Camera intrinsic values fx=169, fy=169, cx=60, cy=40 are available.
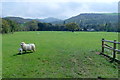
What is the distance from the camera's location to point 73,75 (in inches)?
289

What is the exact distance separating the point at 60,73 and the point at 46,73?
25.3 inches

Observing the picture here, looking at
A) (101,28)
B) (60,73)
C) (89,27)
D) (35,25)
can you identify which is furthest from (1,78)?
(89,27)

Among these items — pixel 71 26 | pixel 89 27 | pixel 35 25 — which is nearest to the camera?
pixel 71 26

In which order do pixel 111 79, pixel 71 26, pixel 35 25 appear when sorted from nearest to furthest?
pixel 111 79, pixel 71 26, pixel 35 25

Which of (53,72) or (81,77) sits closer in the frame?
(81,77)

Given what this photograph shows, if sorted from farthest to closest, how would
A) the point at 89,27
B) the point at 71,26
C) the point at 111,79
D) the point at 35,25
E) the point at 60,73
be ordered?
the point at 89,27 < the point at 35,25 < the point at 71,26 < the point at 60,73 < the point at 111,79

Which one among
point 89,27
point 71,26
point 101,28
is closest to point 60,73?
point 71,26

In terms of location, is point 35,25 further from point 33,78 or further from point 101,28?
point 33,78

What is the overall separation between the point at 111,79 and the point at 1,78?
4.54 metres

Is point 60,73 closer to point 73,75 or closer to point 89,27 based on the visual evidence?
point 73,75

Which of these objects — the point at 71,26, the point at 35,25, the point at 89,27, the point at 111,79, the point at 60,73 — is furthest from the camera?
the point at 89,27

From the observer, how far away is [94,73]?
25.5ft

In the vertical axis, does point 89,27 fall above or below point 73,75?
above

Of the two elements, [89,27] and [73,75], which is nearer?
[73,75]
